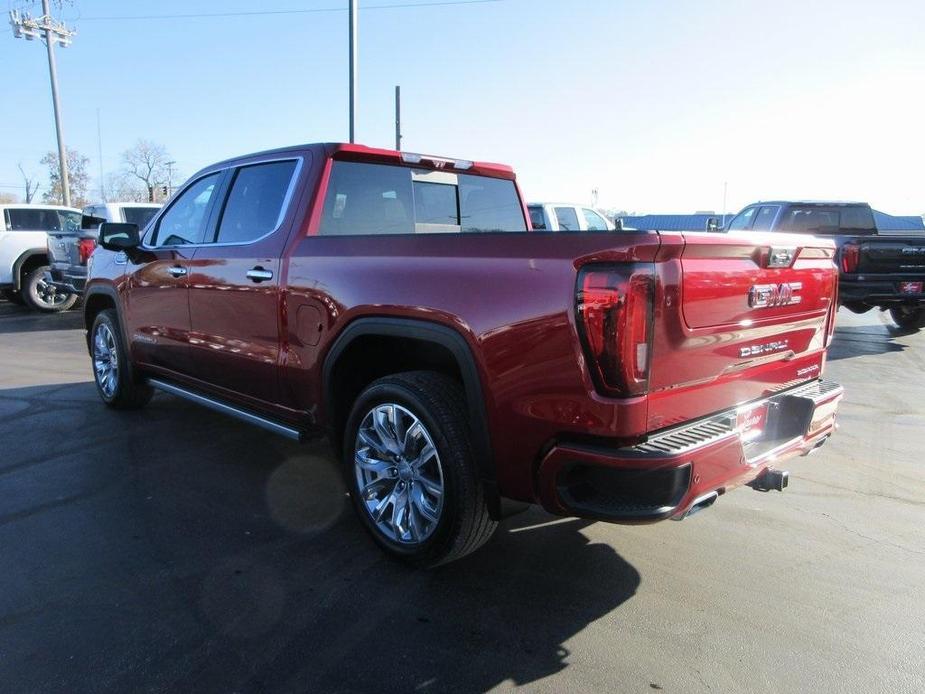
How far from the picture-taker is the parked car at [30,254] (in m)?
12.8

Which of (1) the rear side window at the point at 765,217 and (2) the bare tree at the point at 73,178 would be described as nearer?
(1) the rear side window at the point at 765,217

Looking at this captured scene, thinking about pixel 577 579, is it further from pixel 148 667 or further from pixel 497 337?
pixel 148 667

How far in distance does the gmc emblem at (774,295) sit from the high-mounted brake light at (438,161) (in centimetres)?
224

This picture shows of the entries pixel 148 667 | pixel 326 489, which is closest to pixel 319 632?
pixel 148 667

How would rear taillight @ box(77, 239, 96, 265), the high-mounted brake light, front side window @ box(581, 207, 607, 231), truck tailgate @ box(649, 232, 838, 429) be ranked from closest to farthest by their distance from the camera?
1. truck tailgate @ box(649, 232, 838, 429)
2. the high-mounted brake light
3. rear taillight @ box(77, 239, 96, 265)
4. front side window @ box(581, 207, 607, 231)

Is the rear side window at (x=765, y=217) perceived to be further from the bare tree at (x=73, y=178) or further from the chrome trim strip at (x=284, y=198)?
the bare tree at (x=73, y=178)

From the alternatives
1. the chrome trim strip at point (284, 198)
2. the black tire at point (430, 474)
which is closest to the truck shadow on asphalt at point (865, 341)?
the black tire at point (430, 474)

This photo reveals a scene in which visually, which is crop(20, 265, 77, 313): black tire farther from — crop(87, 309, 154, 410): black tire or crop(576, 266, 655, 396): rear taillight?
crop(576, 266, 655, 396): rear taillight

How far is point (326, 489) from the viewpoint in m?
4.07

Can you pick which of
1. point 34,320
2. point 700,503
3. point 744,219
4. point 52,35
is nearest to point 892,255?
point 744,219

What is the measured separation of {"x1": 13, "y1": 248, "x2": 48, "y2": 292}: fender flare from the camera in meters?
12.9

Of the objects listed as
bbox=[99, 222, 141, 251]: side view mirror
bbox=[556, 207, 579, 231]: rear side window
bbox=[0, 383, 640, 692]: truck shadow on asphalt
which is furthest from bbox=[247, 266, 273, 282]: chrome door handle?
bbox=[556, 207, 579, 231]: rear side window

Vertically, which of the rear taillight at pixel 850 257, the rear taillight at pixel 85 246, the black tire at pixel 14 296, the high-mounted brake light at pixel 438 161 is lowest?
the black tire at pixel 14 296

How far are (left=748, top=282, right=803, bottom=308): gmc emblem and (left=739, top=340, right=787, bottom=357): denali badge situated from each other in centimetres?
16
